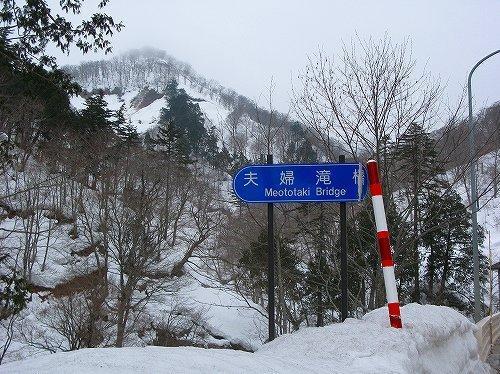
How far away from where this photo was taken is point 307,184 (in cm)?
488

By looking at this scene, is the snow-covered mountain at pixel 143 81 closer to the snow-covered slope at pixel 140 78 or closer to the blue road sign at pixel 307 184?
the snow-covered slope at pixel 140 78

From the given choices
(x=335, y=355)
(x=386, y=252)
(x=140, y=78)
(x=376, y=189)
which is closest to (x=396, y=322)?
(x=386, y=252)

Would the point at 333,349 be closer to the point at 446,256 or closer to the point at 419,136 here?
the point at 419,136

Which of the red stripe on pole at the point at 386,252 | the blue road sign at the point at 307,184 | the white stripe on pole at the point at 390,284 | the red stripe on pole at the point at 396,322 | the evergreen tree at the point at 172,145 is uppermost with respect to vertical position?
the evergreen tree at the point at 172,145

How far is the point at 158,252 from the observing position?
23.7 meters

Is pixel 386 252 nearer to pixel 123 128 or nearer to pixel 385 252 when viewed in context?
pixel 385 252

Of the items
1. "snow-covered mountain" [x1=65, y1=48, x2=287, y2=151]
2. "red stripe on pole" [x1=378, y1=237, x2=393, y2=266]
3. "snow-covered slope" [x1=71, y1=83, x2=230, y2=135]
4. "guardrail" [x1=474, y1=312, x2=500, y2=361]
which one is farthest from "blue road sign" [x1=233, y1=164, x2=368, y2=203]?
"snow-covered mountain" [x1=65, y1=48, x2=287, y2=151]

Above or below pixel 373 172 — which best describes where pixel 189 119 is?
above

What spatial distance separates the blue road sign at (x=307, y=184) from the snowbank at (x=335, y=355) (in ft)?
4.27

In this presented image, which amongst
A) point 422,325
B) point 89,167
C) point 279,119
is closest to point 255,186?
point 422,325

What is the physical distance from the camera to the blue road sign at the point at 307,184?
486 cm

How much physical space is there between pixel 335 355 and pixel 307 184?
212 cm

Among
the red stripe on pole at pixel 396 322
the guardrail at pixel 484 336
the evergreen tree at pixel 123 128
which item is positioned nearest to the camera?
the red stripe on pole at pixel 396 322

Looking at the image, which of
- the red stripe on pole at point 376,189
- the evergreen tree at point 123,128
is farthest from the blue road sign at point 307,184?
the evergreen tree at point 123,128
